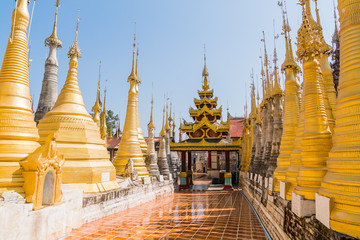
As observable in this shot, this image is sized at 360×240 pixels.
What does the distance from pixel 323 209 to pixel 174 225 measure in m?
5.74

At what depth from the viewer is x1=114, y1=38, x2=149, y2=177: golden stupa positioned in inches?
609

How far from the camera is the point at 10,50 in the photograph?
755 cm

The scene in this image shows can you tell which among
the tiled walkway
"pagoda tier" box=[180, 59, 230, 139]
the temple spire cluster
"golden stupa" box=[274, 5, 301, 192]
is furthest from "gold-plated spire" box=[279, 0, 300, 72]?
"pagoda tier" box=[180, 59, 230, 139]

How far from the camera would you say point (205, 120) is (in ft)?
98.2

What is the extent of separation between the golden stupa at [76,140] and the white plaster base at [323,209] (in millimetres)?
7710

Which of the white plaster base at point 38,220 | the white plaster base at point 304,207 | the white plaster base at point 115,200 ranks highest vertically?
the white plaster base at point 304,207

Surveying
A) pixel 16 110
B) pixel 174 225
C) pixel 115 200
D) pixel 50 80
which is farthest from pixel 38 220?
pixel 50 80

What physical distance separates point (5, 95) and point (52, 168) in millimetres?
2468

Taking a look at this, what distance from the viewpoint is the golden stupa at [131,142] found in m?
15.5

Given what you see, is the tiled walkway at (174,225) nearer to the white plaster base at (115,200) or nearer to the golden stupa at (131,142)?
the white plaster base at (115,200)

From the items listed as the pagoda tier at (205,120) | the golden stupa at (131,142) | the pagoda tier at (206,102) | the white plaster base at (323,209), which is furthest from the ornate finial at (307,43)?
the pagoda tier at (206,102)

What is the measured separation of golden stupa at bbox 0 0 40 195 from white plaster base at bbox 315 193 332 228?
6378 mm

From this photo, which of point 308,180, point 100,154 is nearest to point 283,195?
point 308,180

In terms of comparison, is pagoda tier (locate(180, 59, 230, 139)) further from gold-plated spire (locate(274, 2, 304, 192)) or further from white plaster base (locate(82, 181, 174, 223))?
gold-plated spire (locate(274, 2, 304, 192))
